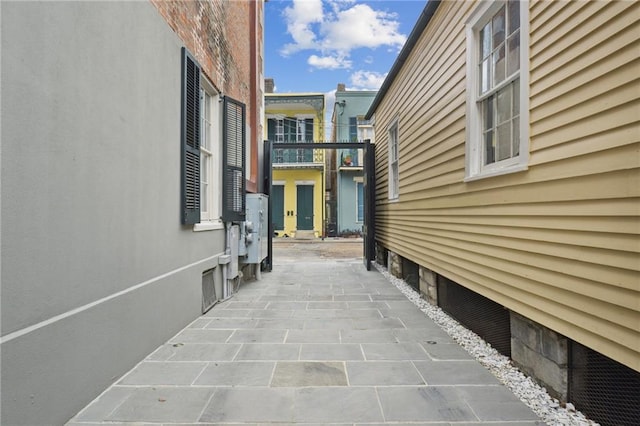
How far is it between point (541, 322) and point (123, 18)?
3600 mm

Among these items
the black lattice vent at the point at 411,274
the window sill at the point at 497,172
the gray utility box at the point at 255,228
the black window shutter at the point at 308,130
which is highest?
the black window shutter at the point at 308,130

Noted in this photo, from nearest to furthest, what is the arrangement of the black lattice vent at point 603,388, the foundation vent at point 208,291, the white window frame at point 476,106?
1. the black lattice vent at point 603,388
2. the white window frame at point 476,106
3. the foundation vent at point 208,291

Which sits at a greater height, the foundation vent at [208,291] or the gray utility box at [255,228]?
the gray utility box at [255,228]

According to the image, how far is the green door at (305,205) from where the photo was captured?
59.8ft

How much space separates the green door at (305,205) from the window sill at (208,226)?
518 inches

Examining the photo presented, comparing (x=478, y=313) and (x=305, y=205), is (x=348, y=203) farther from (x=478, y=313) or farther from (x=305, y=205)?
(x=478, y=313)

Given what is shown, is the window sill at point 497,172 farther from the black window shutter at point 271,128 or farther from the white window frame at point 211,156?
the black window shutter at point 271,128

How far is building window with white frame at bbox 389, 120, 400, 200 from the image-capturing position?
7030 mm

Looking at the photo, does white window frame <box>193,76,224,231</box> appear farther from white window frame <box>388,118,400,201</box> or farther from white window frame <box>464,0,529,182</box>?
white window frame <box>388,118,400,201</box>

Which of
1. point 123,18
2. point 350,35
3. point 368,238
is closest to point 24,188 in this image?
point 123,18

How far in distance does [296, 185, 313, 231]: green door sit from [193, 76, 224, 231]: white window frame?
43.1 feet

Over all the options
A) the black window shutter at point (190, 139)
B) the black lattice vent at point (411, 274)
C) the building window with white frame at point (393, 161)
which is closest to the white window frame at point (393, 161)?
the building window with white frame at point (393, 161)

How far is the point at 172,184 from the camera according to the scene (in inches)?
136

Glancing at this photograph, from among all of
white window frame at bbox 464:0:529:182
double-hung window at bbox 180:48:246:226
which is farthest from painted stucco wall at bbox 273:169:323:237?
white window frame at bbox 464:0:529:182
